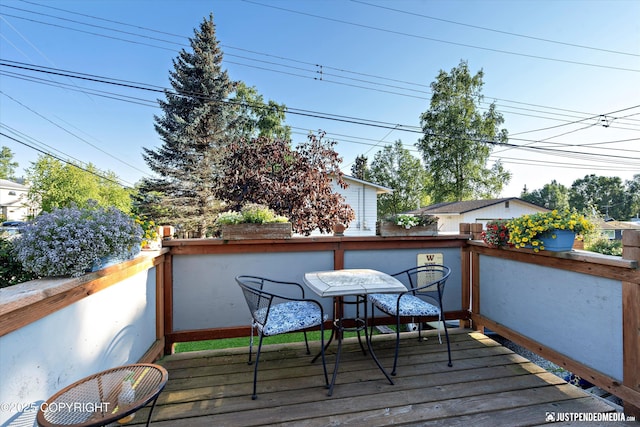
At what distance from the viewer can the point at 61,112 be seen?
1342 cm

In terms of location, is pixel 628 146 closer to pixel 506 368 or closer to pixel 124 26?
pixel 506 368

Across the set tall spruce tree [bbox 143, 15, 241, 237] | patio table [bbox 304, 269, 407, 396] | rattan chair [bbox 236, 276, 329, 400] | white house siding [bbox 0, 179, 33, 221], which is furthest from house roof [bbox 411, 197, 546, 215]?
white house siding [bbox 0, 179, 33, 221]

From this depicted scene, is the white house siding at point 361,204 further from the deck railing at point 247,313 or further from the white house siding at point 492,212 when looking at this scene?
the deck railing at point 247,313

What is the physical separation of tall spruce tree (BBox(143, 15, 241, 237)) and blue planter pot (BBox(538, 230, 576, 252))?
37.7ft

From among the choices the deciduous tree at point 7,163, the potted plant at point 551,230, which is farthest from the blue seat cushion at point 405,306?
the deciduous tree at point 7,163

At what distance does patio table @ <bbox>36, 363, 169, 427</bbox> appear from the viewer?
35.9 inches

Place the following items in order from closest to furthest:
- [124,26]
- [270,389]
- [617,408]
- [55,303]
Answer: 1. [55,303]
2. [617,408]
3. [270,389]
4. [124,26]

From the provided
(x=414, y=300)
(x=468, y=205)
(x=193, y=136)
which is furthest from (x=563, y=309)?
(x=468, y=205)

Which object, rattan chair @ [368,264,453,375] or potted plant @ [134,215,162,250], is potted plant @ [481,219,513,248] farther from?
potted plant @ [134,215,162,250]

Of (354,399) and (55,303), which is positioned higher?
(55,303)

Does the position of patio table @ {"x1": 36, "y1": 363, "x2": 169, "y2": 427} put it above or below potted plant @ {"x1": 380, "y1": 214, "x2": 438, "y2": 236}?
below

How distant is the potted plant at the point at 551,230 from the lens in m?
1.96

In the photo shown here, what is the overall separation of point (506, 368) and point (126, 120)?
17.8 meters

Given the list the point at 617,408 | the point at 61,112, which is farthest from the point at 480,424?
the point at 61,112
